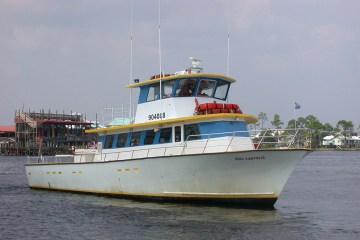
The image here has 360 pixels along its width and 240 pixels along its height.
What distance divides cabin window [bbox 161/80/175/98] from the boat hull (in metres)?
3.16

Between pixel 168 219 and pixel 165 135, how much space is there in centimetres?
467

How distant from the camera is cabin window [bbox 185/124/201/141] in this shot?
20.1 m

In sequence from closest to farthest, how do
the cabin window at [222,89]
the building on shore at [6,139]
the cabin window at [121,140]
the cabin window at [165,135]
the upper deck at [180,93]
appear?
the cabin window at [165,135], the upper deck at [180,93], the cabin window at [222,89], the cabin window at [121,140], the building on shore at [6,139]

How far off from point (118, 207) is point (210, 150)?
14.4 feet

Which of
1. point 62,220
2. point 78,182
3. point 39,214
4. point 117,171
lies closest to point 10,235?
point 62,220

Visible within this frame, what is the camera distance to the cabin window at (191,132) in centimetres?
2009

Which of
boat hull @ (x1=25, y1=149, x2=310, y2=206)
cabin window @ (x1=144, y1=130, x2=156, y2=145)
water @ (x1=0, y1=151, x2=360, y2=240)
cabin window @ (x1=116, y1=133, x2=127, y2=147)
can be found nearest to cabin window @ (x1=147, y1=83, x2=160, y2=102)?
cabin window @ (x1=144, y1=130, x2=156, y2=145)

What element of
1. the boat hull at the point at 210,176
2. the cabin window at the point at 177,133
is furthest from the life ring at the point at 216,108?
the boat hull at the point at 210,176

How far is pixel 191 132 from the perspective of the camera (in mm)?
20312

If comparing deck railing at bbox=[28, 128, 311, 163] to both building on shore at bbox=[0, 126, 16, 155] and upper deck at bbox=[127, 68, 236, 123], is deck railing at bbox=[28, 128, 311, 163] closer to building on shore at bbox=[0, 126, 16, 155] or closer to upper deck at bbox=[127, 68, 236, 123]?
upper deck at bbox=[127, 68, 236, 123]

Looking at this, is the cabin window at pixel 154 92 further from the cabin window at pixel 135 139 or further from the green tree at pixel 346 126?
the green tree at pixel 346 126

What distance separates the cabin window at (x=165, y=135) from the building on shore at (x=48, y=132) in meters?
66.3

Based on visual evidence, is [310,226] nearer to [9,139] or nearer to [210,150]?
[210,150]

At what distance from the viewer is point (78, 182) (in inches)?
963
